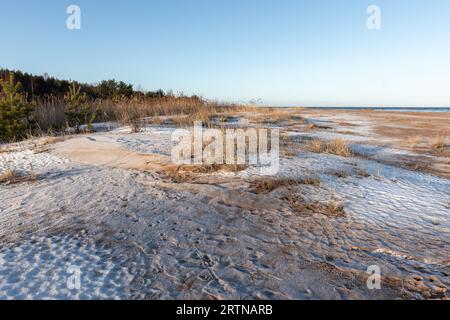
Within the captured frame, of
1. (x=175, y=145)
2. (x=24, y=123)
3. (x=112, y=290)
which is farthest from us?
(x=24, y=123)

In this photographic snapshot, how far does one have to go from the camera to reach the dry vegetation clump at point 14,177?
4332 mm

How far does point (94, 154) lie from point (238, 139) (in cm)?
288

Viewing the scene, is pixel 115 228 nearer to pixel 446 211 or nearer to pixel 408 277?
pixel 408 277

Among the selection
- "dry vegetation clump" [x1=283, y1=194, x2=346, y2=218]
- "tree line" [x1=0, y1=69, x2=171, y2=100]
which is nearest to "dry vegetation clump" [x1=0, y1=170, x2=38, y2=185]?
"dry vegetation clump" [x1=283, y1=194, x2=346, y2=218]

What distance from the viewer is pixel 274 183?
4.09 m

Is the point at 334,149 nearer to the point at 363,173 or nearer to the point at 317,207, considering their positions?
the point at 363,173

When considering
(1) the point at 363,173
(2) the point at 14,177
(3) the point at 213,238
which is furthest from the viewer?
(1) the point at 363,173

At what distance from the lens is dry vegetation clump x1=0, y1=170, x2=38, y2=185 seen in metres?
4.33

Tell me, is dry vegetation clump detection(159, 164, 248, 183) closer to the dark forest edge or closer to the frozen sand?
the frozen sand

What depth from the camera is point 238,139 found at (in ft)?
21.8

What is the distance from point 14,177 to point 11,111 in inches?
162

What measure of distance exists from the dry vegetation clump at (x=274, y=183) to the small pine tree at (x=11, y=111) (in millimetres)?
6792

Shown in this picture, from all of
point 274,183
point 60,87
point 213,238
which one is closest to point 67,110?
point 274,183
